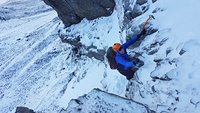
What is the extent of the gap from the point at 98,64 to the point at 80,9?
4062 millimetres

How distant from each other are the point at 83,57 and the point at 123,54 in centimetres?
853

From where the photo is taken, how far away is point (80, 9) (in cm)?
1606

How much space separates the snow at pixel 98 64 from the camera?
6728 mm

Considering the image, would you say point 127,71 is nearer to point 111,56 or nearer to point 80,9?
point 111,56

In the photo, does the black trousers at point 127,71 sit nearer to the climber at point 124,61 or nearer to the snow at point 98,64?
the climber at point 124,61

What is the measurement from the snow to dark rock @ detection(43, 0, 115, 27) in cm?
42

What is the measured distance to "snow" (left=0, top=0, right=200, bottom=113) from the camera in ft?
22.1

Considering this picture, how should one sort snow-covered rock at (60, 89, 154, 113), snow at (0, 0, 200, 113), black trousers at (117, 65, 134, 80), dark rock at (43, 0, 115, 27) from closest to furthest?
snow-covered rock at (60, 89, 154, 113)
snow at (0, 0, 200, 113)
black trousers at (117, 65, 134, 80)
dark rock at (43, 0, 115, 27)

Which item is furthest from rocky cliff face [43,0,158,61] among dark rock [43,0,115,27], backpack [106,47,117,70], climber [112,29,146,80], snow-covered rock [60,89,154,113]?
snow-covered rock [60,89,154,113]

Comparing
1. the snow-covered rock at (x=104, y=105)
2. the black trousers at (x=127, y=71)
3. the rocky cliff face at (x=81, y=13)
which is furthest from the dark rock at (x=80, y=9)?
the snow-covered rock at (x=104, y=105)

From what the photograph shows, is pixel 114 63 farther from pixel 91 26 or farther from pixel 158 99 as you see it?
pixel 91 26

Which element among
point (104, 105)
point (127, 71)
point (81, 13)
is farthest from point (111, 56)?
point (81, 13)

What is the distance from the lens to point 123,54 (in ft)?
26.6

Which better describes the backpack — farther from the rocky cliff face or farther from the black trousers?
the rocky cliff face
